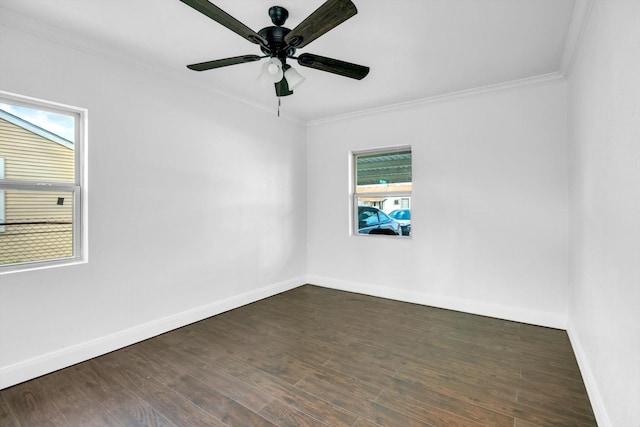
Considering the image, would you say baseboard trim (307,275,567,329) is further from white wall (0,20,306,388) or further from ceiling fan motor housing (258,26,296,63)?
ceiling fan motor housing (258,26,296,63)

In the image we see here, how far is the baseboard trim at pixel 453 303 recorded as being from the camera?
3191 millimetres

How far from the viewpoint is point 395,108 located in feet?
13.3

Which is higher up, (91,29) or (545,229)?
(91,29)

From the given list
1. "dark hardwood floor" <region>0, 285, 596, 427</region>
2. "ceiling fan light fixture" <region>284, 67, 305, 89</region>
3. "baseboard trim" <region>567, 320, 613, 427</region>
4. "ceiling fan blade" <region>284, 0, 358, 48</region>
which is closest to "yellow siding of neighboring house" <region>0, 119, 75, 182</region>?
"dark hardwood floor" <region>0, 285, 596, 427</region>

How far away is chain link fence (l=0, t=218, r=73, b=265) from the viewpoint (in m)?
2.25

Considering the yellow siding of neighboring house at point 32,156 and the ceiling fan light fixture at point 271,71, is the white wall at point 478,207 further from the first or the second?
the yellow siding of neighboring house at point 32,156

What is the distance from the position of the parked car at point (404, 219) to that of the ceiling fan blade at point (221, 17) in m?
2.81

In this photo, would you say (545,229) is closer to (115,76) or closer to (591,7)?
(591,7)

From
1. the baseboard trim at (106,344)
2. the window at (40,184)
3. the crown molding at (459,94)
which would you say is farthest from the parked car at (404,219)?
the window at (40,184)

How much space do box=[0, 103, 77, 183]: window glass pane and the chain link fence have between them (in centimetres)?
34

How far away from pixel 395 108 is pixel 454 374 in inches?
121

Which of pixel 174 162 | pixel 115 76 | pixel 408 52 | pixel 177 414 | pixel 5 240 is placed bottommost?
pixel 177 414

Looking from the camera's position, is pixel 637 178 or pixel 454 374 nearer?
pixel 637 178

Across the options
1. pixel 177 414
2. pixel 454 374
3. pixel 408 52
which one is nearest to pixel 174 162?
pixel 177 414
